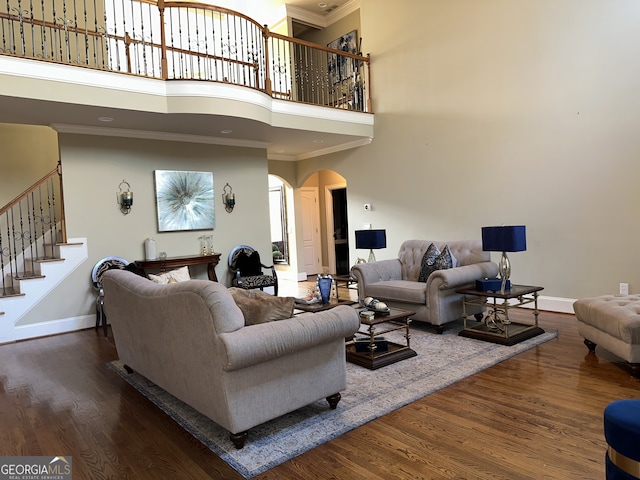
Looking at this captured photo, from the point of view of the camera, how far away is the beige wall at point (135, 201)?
5754mm

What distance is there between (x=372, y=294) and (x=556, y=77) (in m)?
3.43

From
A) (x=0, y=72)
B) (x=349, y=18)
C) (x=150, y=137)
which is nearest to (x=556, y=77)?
(x=349, y=18)

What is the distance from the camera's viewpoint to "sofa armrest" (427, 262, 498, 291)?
4477 millimetres

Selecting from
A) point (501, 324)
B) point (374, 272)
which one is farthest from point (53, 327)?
point (501, 324)

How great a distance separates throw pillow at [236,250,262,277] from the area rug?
3.14m

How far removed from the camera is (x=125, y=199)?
6121 millimetres

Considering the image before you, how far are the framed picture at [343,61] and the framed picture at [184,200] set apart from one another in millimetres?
3217

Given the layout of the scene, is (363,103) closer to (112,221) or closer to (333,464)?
(112,221)

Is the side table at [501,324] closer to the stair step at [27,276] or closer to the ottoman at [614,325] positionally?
the ottoman at [614,325]

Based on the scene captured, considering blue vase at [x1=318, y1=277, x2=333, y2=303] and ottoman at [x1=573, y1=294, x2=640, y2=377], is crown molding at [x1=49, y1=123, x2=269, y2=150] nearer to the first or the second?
blue vase at [x1=318, y1=277, x2=333, y2=303]

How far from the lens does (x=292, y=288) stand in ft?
27.8

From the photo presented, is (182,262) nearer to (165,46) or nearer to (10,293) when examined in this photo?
(10,293)

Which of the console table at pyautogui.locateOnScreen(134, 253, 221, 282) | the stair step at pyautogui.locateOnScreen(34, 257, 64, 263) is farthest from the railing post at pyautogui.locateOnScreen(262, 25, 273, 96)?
the stair step at pyautogui.locateOnScreen(34, 257, 64, 263)

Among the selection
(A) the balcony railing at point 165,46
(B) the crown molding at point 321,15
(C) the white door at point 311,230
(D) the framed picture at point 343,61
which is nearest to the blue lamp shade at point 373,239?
(A) the balcony railing at point 165,46
